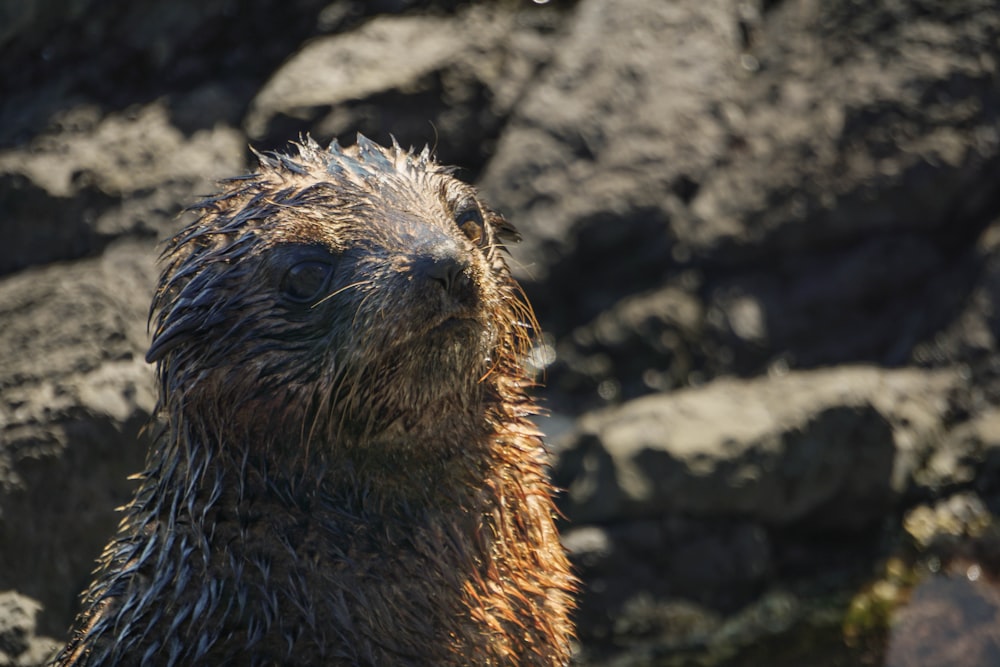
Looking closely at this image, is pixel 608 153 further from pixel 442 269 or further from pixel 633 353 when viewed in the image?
pixel 442 269

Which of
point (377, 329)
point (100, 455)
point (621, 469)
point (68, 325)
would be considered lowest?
point (621, 469)

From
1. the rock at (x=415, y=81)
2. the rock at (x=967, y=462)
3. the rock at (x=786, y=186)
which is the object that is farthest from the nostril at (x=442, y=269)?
the rock at (x=967, y=462)

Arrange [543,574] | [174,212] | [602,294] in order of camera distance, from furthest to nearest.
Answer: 1. [602,294]
2. [174,212]
3. [543,574]

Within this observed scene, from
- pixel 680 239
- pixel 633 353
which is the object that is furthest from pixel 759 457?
pixel 680 239

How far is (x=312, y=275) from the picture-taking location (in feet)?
10.7

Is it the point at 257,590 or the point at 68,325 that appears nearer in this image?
the point at 257,590

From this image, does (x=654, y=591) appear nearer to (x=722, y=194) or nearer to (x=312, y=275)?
(x=722, y=194)

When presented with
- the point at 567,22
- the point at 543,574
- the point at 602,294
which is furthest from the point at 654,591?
the point at 567,22

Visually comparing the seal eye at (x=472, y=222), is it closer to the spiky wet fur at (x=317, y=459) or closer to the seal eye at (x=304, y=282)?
the spiky wet fur at (x=317, y=459)

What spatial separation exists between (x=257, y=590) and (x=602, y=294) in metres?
4.42

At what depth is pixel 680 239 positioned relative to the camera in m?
7.23

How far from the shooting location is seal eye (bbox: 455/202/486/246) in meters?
3.66

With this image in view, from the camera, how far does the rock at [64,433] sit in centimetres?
459

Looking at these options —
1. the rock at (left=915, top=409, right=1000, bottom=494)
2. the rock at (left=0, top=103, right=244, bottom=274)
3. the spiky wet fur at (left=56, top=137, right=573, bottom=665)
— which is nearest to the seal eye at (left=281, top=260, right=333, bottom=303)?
the spiky wet fur at (left=56, top=137, right=573, bottom=665)
